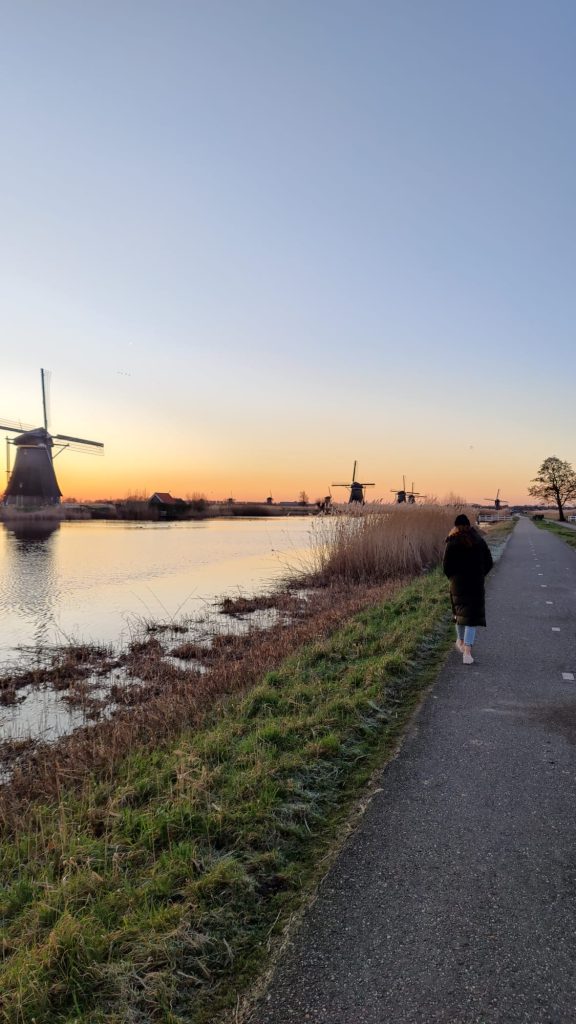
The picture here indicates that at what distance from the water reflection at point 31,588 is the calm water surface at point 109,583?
0.08ft

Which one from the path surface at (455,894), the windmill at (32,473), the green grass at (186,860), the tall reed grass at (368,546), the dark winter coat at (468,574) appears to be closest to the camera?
the path surface at (455,894)

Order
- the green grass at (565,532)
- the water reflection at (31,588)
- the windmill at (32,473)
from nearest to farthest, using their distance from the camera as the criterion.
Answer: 1. the water reflection at (31,588)
2. the green grass at (565,532)
3. the windmill at (32,473)

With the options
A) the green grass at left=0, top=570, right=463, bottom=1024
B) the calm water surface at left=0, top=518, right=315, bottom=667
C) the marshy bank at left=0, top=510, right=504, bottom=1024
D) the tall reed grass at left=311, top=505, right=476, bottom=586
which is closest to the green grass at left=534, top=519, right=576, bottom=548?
the tall reed grass at left=311, top=505, right=476, bottom=586

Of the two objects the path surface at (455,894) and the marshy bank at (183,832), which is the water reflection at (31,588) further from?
the path surface at (455,894)

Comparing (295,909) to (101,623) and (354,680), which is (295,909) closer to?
(354,680)

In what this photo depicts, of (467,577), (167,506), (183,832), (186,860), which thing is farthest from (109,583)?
(167,506)

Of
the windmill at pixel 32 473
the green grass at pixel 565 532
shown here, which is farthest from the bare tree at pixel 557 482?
the windmill at pixel 32 473

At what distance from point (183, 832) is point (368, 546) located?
45.2 ft

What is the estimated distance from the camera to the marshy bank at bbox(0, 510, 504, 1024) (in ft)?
8.00

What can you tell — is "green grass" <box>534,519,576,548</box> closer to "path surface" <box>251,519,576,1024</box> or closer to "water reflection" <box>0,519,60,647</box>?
"water reflection" <box>0,519,60,647</box>

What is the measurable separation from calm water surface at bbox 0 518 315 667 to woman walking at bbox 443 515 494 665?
7067mm

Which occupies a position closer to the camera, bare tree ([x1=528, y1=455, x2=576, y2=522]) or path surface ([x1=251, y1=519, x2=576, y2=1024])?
path surface ([x1=251, y1=519, x2=576, y2=1024])

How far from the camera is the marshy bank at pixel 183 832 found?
2438 millimetres

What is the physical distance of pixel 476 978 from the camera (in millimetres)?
2379
